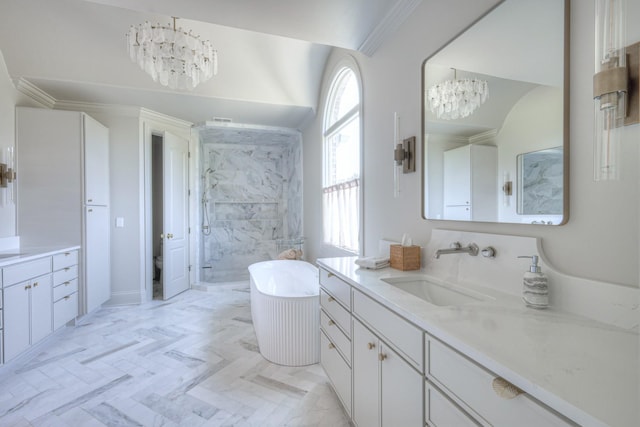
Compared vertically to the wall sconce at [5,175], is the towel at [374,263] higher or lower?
lower

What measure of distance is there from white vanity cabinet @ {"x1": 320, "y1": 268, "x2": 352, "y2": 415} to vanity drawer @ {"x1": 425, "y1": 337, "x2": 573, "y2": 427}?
0.70 m

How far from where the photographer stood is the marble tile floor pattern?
5.72 ft

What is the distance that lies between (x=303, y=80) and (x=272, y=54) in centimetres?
48

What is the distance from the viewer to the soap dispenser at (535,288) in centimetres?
98

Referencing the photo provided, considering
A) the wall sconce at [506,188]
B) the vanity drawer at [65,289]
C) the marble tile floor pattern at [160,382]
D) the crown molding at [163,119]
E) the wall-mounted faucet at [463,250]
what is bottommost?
the marble tile floor pattern at [160,382]

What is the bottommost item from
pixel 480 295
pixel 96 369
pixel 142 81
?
pixel 96 369

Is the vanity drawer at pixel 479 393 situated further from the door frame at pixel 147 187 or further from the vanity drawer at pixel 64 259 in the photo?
the door frame at pixel 147 187

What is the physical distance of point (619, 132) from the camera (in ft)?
2.77

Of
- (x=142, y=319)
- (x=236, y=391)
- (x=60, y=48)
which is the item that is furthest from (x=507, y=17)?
(x=142, y=319)

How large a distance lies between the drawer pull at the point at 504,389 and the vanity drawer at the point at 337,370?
104 cm

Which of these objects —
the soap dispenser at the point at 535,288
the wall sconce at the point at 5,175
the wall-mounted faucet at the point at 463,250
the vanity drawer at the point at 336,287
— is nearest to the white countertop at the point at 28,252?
the wall sconce at the point at 5,175

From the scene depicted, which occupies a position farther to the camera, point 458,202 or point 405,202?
point 405,202

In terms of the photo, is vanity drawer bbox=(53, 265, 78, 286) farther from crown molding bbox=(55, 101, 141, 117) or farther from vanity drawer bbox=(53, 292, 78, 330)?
crown molding bbox=(55, 101, 141, 117)

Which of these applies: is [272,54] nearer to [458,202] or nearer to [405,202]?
[405,202]
